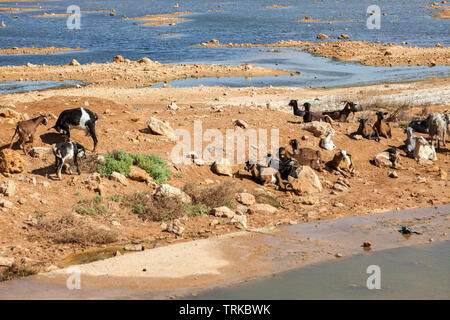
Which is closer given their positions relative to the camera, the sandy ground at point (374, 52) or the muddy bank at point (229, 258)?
the muddy bank at point (229, 258)

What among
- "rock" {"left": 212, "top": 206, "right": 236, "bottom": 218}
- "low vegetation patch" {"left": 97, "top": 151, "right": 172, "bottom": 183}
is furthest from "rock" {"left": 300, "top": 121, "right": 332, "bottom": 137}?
"rock" {"left": 212, "top": 206, "right": 236, "bottom": 218}

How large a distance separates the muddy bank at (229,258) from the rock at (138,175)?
261cm

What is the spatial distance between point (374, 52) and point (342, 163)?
91.8 feet

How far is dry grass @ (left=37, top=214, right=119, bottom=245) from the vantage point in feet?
33.3

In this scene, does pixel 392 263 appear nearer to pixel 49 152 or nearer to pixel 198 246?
pixel 198 246

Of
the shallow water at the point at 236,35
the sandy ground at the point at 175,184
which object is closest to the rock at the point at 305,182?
the sandy ground at the point at 175,184

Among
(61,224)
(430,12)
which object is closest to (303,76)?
(61,224)

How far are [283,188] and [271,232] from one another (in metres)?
2.31

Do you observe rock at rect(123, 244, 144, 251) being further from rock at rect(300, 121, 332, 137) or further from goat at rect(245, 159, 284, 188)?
rock at rect(300, 121, 332, 137)

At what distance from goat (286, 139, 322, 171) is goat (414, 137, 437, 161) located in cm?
319

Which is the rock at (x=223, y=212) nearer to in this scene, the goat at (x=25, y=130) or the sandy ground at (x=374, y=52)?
the goat at (x=25, y=130)

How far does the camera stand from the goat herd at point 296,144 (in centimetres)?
1251

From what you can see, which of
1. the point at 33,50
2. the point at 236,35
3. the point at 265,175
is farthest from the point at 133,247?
the point at 236,35

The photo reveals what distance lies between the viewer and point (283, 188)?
43.8 ft
